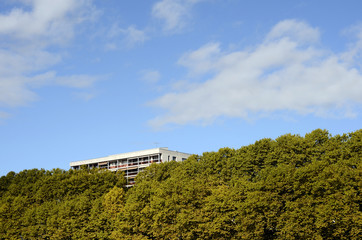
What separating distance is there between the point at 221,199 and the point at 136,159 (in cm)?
7386

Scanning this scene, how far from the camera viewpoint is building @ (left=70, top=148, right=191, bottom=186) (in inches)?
4351

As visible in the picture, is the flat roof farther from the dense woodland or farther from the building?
the dense woodland

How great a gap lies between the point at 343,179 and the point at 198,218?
52.4ft

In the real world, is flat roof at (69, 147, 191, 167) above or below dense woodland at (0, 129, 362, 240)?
above

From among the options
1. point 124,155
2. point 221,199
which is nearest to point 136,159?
point 124,155

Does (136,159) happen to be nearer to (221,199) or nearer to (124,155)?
(124,155)

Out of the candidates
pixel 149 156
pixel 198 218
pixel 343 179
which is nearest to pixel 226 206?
pixel 198 218

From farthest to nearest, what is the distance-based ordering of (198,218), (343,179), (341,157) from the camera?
(198,218)
(341,157)
(343,179)

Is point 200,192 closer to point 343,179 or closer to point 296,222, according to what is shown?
point 296,222

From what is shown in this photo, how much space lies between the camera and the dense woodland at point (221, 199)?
38.0 metres

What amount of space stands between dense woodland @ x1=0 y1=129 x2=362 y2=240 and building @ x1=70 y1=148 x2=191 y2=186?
48797 mm

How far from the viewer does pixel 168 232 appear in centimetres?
4553

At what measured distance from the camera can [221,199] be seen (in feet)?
143

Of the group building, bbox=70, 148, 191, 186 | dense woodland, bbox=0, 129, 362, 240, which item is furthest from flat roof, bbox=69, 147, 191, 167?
dense woodland, bbox=0, 129, 362, 240
